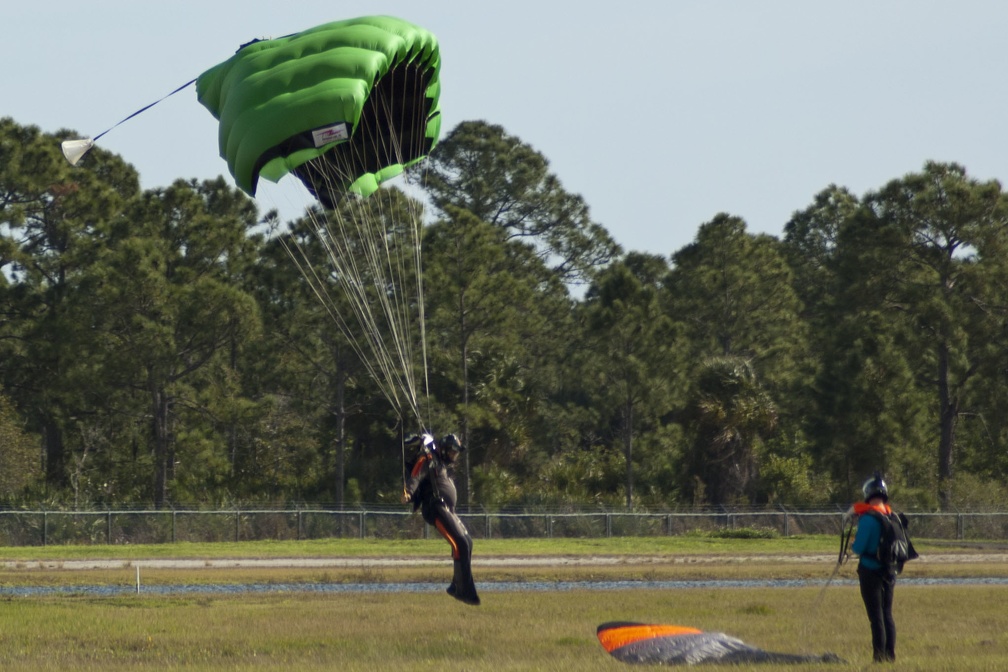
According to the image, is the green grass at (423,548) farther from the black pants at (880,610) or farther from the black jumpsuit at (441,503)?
the black pants at (880,610)

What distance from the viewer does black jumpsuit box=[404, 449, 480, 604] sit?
14273mm

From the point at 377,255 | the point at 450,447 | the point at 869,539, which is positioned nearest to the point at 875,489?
the point at 869,539

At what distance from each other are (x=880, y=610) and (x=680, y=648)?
1924mm

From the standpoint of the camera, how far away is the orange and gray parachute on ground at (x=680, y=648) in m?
12.4

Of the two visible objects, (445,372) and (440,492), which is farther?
(445,372)

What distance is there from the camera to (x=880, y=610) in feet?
41.5

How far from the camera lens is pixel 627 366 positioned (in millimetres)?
42812

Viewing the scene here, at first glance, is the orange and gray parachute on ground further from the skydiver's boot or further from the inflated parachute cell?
the inflated parachute cell

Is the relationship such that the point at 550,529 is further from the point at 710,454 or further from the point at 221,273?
the point at 221,273

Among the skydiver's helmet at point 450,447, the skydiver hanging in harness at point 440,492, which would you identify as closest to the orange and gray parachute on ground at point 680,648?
the skydiver hanging in harness at point 440,492

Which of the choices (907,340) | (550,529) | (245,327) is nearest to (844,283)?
(907,340)

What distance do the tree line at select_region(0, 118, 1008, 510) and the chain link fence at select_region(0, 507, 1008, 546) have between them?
2818 millimetres

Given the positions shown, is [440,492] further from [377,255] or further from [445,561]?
[445,561]

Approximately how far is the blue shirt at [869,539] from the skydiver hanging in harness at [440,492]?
4.03 m
